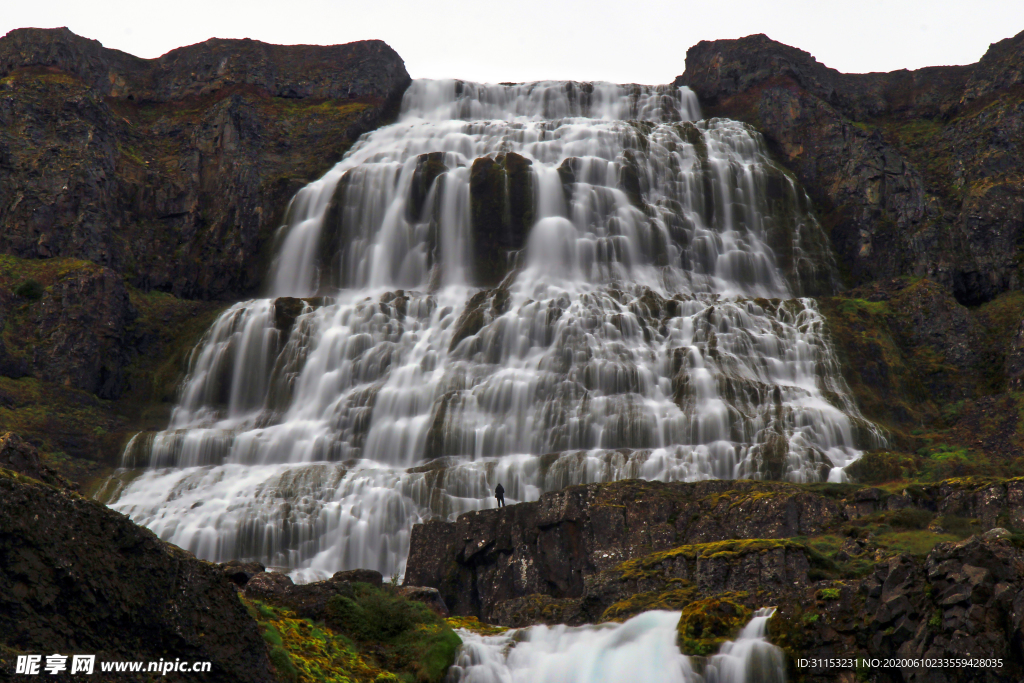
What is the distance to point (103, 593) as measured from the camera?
25.5 ft

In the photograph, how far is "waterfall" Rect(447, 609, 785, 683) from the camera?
37.0 ft

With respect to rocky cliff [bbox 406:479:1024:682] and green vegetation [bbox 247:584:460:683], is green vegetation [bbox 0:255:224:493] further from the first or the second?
green vegetation [bbox 247:584:460:683]

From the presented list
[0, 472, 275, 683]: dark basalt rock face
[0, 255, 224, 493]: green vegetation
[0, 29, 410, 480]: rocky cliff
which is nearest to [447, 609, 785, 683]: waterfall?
[0, 472, 275, 683]: dark basalt rock face

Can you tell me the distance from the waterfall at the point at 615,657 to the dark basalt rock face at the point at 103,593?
4065mm

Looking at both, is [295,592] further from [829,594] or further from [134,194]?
[134,194]

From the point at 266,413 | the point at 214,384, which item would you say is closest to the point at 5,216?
the point at 214,384

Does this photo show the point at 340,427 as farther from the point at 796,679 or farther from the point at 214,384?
the point at 796,679

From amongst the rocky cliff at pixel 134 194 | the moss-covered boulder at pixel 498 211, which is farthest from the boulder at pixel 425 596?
the moss-covered boulder at pixel 498 211

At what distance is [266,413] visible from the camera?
3247 centimetres

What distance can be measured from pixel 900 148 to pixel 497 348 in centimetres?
2889

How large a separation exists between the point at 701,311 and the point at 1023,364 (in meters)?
11.6

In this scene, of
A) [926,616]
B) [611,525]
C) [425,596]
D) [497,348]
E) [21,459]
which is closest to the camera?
[21,459]

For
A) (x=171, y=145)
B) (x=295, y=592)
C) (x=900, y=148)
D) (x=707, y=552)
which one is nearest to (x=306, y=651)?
(x=295, y=592)

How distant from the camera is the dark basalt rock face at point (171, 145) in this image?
131 ft
